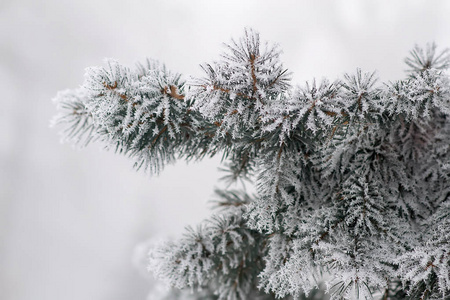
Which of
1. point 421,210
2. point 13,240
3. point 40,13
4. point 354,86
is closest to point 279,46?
point 354,86

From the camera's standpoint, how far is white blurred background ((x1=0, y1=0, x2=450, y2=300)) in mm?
3770

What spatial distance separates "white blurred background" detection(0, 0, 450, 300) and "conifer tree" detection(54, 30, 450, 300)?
3109mm

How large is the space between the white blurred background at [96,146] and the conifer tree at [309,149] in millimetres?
Result: 3109

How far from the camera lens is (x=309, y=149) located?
0.48 m

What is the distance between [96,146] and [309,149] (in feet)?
12.0

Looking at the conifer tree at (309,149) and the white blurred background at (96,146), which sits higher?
the white blurred background at (96,146)

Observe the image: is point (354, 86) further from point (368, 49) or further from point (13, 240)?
point (13, 240)

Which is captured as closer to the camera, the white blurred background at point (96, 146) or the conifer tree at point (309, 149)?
the conifer tree at point (309, 149)

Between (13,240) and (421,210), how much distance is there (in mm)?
4280

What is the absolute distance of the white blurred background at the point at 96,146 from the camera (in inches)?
148

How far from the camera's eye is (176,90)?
470 millimetres

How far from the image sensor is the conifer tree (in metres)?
0.40

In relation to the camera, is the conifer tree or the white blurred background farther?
the white blurred background

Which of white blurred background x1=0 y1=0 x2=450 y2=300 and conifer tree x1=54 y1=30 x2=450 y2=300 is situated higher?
white blurred background x1=0 y1=0 x2=450 y2=300
